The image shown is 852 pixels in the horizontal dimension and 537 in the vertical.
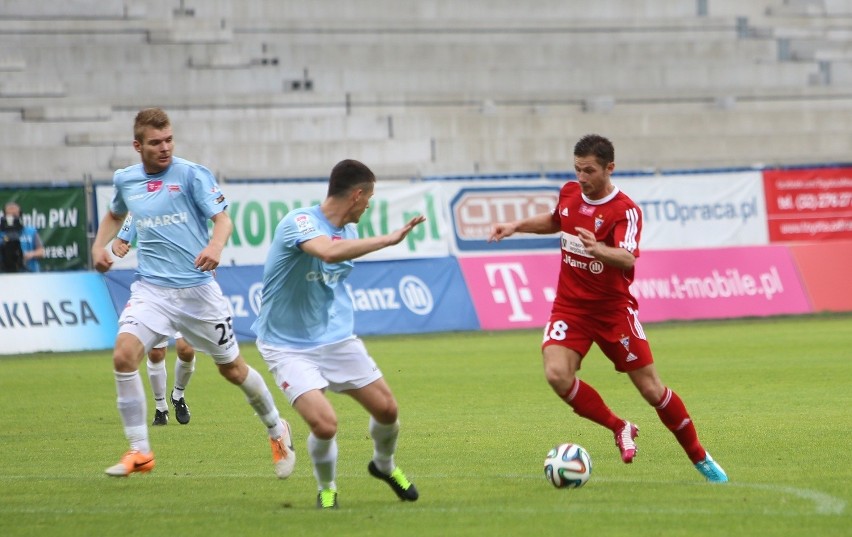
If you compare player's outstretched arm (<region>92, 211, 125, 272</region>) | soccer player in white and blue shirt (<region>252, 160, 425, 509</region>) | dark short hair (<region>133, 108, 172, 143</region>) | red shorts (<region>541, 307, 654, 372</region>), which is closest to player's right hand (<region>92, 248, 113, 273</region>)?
player's outstretched arm (<region>92, 211, 125, 272</region>)

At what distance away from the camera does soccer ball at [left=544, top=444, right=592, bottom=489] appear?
29.4 ft

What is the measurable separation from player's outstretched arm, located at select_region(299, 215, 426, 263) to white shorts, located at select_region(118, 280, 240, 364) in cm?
236

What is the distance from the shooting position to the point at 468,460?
1044cm

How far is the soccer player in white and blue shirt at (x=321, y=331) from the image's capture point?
8266 millimetres

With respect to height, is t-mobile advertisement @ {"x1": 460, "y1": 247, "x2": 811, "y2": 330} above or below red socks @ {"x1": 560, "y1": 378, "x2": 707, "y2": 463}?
below

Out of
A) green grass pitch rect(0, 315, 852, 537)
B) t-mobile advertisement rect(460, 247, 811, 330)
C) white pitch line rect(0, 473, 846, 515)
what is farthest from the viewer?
t-mobile advertisement rect(460, 247, 811, 330)

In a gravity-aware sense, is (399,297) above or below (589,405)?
below

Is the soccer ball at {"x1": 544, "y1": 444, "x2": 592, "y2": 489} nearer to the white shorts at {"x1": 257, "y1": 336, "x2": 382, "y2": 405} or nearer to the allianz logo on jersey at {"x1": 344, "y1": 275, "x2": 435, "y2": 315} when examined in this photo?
the white shorts at {"x1": 257, "y1": 336, "x2": 382, "y2": 405}

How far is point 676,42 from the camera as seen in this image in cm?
3466

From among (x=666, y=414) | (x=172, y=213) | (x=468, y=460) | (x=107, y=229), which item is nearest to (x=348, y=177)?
(x=172, y=213)

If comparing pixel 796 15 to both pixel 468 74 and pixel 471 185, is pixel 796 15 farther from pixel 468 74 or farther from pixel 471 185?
pixel 471 185

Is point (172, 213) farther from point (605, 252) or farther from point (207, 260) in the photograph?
point (605, 252)

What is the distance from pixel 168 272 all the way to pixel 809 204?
1908 cm

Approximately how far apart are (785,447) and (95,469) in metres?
4.97
